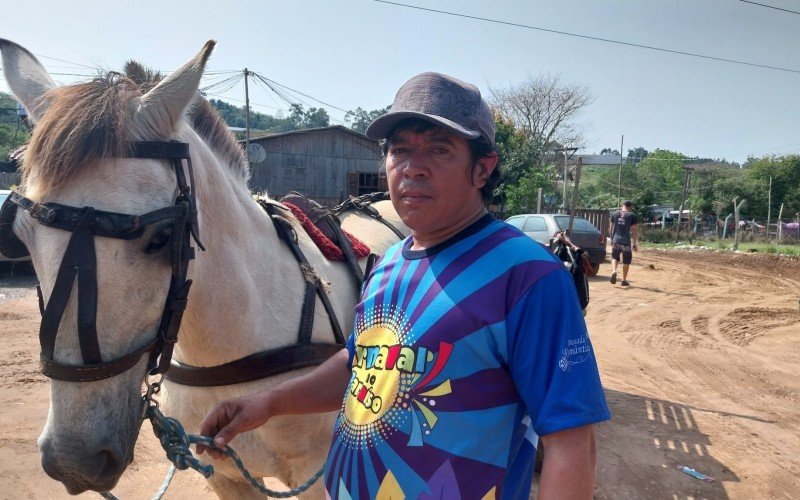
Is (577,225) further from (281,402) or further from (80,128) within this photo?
(80,128)

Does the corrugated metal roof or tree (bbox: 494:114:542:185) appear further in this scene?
tree (bbox: 494:114:542:185)

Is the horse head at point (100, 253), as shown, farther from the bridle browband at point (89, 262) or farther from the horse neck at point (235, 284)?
the horse neck at point (235, 284)

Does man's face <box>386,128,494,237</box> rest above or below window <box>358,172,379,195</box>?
below

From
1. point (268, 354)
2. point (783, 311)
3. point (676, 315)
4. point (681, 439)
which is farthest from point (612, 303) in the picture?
point (268, 354)

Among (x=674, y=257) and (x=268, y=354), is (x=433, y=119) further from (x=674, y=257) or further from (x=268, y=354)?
(x=674, y=257)

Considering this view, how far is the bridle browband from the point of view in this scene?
1.18m

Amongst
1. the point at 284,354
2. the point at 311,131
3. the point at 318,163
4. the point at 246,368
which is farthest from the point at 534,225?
the point at 246,368

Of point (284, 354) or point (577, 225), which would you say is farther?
point (577, 225)

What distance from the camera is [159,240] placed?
133 cm

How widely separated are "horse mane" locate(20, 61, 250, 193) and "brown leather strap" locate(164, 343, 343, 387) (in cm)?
87

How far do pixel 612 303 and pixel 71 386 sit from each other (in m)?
9.80

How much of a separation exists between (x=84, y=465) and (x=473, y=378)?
103 centimetres

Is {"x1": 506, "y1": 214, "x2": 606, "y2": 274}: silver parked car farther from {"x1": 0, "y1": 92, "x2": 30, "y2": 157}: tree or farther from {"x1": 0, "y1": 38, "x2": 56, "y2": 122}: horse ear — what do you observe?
{"x1": 0, "y1": 38, "x2": 56, "y2": 122}: horse ear

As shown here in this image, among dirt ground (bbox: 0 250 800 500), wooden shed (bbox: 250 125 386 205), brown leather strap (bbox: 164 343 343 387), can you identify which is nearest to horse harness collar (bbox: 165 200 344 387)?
brown leather strap (bbox: 164 343 343 387)
